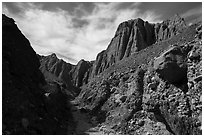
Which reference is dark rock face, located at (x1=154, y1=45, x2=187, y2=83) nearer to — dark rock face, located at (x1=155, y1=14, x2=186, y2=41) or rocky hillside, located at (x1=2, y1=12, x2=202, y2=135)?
rocky hillside, located at (x1=2, y1=12, x2=202, y2=135)

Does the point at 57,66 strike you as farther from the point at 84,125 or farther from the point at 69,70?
the point at 84,125

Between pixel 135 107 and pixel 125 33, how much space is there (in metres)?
74.0

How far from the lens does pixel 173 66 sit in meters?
24.0

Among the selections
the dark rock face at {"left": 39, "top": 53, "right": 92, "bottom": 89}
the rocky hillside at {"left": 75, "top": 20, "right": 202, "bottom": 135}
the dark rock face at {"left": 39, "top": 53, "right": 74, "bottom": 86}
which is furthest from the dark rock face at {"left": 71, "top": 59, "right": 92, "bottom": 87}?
the rocky hillside at {"left": 75, "top": 20, "right": 202, "bottom": 135}

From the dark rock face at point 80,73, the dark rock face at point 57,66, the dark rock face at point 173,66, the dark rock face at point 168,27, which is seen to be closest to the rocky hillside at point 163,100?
the dark rock face at point 173,66

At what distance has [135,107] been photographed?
87.5 ft

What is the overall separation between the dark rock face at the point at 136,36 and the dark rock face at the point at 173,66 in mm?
64142

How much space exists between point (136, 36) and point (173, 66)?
70.7m

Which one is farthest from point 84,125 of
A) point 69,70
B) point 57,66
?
point 69,70

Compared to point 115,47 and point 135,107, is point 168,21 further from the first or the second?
point 135,107

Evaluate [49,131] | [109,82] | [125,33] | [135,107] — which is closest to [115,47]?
[125,33]

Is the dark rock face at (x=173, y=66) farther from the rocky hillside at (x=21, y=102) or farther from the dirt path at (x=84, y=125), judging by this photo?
the rocky hillside at (x=21, y=102)

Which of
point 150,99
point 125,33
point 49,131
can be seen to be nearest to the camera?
point 49,131

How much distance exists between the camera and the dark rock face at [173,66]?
24.1 metres
